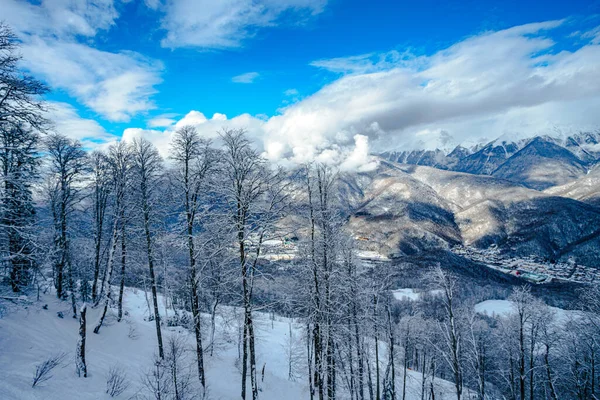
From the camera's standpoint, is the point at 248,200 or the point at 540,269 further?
the point at 540,269

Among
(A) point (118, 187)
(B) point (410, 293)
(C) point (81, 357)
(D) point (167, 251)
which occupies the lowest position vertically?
(B) point (410, 293)

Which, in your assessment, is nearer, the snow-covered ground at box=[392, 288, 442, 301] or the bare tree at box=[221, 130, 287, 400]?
the bare tree at box=[221, 130, 287, 400]

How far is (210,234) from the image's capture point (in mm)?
13164

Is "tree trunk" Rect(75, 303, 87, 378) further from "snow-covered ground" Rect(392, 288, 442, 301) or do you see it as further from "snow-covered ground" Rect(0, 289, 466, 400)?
"snow-covered ground" Rect(392, 288, 442, 301)

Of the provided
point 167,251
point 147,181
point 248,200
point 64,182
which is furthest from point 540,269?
point 64,182

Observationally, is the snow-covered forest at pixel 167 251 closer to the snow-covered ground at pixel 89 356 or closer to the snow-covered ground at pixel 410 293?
the snow-covered ground at pixel 89 356

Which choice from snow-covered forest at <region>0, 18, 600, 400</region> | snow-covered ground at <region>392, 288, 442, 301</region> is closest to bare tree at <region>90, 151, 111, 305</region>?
snow-covered forest at <region>0, 18, 600, 400</region>

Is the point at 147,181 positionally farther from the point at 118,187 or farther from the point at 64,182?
the point at 64,182

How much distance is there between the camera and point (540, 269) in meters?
166

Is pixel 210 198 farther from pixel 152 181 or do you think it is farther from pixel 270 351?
pixel 270 351

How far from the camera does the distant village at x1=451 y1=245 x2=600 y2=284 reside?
14275cm

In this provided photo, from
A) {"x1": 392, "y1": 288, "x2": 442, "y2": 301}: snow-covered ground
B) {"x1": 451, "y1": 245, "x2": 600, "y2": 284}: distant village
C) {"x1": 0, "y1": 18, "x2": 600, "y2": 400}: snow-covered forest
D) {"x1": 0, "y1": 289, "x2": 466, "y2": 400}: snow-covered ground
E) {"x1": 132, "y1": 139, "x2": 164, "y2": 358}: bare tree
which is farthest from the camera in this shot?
{"x1": 451, "y1": 245, "x2": 600, "y2": 284}: distant village

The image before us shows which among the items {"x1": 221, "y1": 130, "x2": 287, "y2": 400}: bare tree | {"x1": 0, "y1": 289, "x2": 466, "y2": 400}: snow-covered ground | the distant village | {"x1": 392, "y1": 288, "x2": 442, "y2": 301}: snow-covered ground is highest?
{"x1": 221, "y1": 130, "x2": 287, "y2": 400}: bare tree

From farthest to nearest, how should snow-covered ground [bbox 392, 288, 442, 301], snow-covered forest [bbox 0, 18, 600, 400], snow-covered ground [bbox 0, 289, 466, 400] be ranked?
1. snow-covered ground [bbox 392, 288, 442, 301]
2. snow-covered forest [bbox 0, 18, 600, 400]
3. snow-covered ground [bbox 0, 289, 466, 400]
